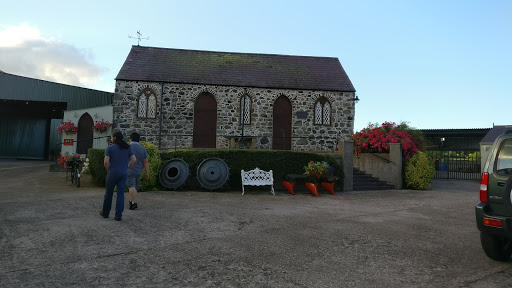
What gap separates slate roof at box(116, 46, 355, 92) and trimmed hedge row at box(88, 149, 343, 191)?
8.47m

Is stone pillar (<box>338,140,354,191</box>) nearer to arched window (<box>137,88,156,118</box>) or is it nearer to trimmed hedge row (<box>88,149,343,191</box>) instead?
trimmed hedge row (<box>88,149,343,191</box>)

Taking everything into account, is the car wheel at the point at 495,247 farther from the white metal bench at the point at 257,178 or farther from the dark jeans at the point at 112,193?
the white metal bench at the point at 257,178

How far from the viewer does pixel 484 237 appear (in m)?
4.37

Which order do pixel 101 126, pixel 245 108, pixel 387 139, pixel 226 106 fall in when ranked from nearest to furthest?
pixel 387 139
pixel 101 126
pixel 226 106
pixel 245 108

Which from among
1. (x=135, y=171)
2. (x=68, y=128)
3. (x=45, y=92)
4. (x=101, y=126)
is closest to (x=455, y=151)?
(x=101, y=126)

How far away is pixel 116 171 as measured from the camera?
6.16 metres

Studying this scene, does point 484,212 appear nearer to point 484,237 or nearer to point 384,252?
point 484,237

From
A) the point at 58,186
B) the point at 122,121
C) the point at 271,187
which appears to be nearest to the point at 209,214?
the point at 271,187

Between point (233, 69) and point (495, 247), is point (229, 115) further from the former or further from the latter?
point (495, 247)

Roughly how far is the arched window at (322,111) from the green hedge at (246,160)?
8254 mm

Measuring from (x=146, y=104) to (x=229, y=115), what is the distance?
470cm

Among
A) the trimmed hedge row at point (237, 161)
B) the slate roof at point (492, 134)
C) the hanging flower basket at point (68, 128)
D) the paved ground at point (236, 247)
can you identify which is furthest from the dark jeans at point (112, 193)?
the slate roof at point (492, 134)

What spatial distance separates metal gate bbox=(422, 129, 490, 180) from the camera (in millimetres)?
24403

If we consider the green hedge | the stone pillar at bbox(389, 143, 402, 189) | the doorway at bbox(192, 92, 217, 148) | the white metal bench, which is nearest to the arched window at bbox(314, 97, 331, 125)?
the doorway at bbox(192, 92, 217, 148)
